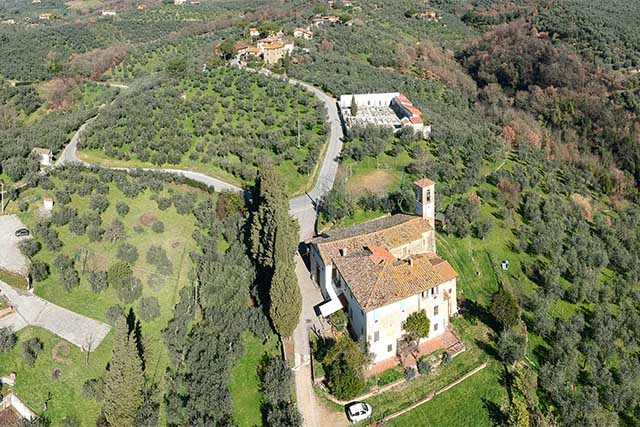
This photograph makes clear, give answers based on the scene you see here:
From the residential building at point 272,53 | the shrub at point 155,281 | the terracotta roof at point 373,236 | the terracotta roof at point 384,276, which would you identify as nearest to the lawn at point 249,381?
the terracotta roof at point 384,276

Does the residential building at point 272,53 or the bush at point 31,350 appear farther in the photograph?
the residential building at point 272,53

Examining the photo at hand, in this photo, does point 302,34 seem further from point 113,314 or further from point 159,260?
point 113,314

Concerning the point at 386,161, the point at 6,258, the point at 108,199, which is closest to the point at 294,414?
the point at 6,258

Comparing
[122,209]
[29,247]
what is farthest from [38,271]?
[122,209]

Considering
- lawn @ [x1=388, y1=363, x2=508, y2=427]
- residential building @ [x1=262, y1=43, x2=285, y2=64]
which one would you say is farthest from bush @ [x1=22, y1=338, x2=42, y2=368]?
residential building @ [x1=262, y1=43, x2=285, y2=64]

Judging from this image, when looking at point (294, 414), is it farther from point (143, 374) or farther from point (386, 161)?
point (386, 161)

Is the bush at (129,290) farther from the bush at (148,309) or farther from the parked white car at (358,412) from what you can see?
the parked white car at (358,412)

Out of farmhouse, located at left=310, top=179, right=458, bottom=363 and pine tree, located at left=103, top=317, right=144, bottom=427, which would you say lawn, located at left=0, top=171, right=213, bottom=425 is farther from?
farmhouse, located at left=310, top=179, right=458, bottom=363
